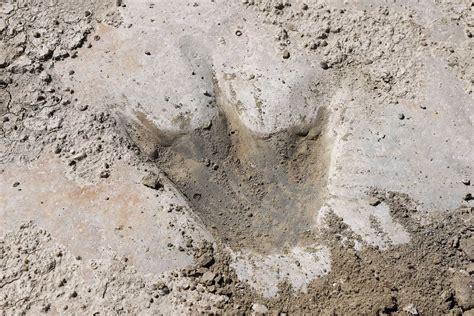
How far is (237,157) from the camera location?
6.46 metres

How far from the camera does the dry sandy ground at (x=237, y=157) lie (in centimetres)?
532

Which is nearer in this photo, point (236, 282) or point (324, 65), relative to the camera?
point (236, 282)

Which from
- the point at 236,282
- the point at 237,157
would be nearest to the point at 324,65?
the point at 237,157

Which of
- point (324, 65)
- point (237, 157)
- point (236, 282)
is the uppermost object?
point (324, 65)

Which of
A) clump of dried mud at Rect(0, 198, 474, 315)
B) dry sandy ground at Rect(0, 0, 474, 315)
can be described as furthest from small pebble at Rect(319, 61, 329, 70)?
clump of dried mud at Rect(0, 198, 474, 315)

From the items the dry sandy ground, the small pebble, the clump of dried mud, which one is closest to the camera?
the clump of dried mud

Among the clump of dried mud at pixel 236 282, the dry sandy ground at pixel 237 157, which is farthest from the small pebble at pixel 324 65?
the clump of dried mud at pixel 236 282

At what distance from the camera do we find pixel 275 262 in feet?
18.2

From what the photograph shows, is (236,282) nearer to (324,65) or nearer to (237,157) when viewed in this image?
(237,157)

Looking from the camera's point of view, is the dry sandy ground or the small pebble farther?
the small pebble

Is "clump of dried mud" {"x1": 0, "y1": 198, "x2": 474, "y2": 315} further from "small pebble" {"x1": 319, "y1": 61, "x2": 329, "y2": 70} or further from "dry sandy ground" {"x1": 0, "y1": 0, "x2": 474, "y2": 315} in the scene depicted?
"small pebble" {"x1": 319, "y1": 61, "x2": 329, "y2": 70}

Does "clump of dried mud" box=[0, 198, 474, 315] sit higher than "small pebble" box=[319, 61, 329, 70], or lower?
lower

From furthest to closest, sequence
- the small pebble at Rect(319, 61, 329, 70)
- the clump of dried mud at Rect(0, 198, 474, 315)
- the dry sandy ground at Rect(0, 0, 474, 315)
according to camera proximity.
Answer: the small pebble at Rect(319, 61, 329, 70) → the dry sandy ground at Rect(0, 0, 474, 315) → the clump of dried mud at Rect(0, 198, 474, 315)

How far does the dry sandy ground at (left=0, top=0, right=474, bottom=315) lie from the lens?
5324 mm
